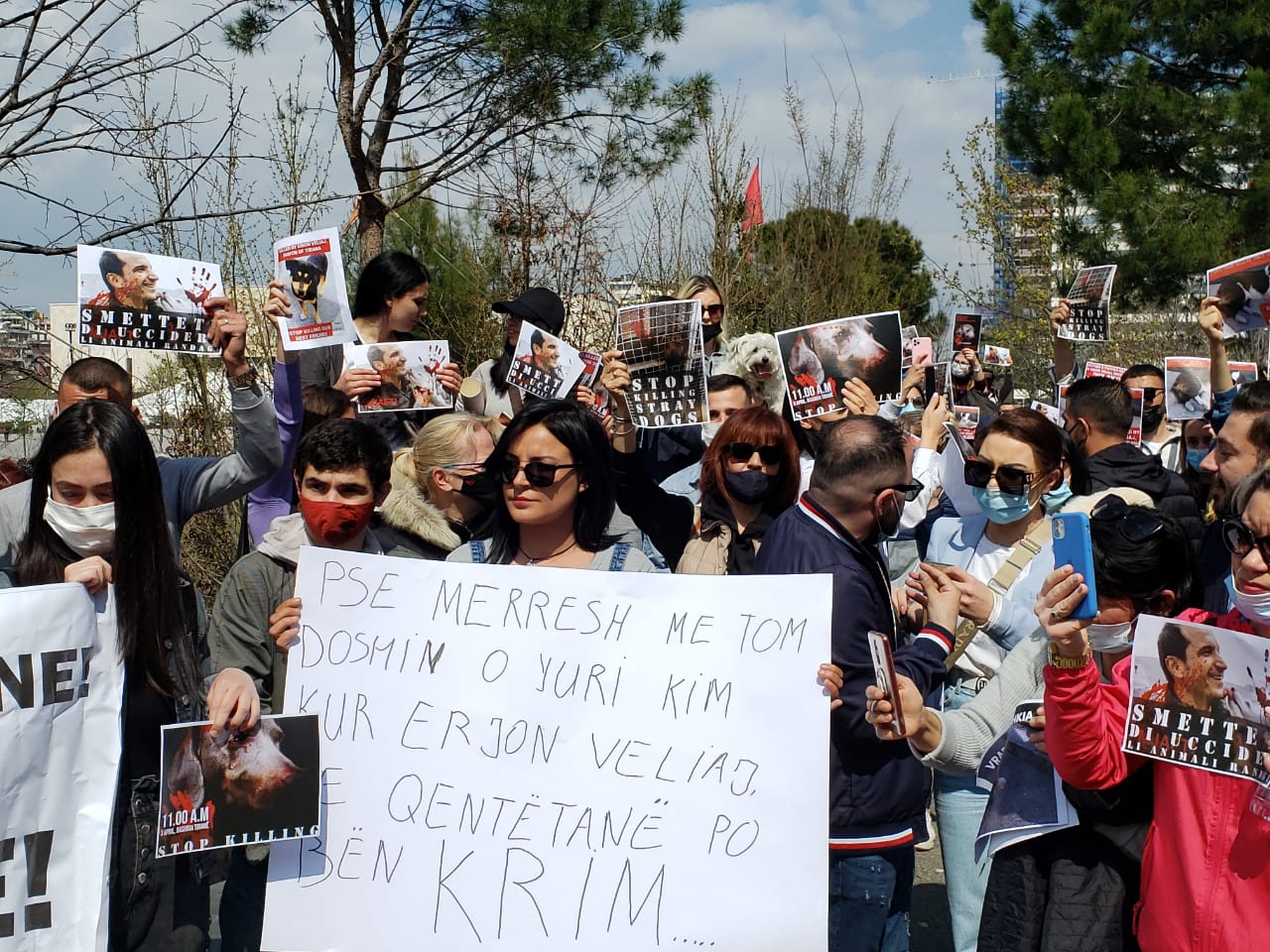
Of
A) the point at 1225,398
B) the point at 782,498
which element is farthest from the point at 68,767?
the point at 1225,398

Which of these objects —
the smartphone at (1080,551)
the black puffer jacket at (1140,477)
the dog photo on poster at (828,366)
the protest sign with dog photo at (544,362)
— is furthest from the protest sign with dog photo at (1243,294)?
the smartphone at (1080,551)

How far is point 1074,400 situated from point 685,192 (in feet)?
19.1

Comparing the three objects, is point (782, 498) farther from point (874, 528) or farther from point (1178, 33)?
point (1178, 33)

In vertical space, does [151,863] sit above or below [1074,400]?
below

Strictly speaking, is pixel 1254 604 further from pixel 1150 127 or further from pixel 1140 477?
pixel 1150 127

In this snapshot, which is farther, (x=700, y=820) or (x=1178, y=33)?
(x=1178, y=33)

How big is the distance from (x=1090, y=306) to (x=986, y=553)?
10.5ft

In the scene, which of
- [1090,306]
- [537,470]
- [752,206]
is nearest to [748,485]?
[537,470]

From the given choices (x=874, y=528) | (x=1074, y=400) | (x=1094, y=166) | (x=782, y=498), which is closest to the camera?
(x=874, y=528)

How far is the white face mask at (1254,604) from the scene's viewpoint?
2383 millimetres

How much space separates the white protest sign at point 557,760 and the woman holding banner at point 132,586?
0.76 feet

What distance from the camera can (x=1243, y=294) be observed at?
551 cm

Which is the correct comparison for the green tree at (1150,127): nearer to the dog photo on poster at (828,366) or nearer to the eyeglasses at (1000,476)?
the dog photo on poster at (828,366)

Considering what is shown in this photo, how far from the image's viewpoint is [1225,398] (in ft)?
19.7
